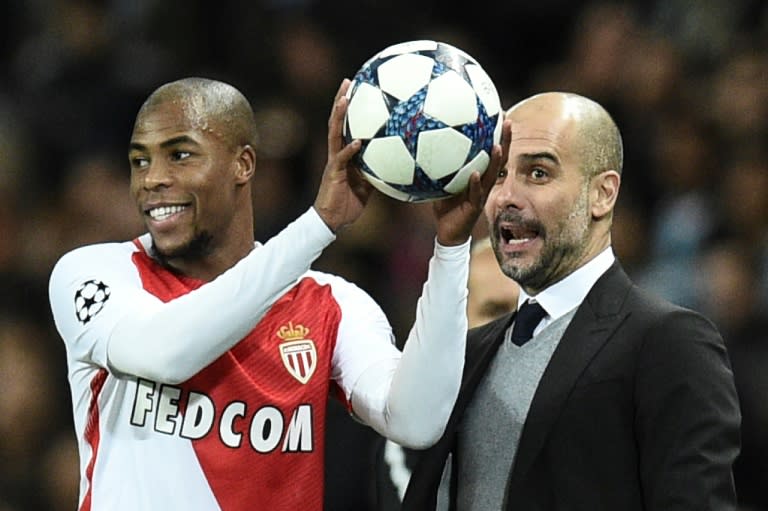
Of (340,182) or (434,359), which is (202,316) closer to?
(340,182)

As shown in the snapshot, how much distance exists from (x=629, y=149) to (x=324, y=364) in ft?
14.3

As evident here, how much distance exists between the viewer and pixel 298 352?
512cm

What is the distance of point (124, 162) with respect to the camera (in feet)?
35.3

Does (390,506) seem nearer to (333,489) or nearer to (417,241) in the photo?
(333,489)

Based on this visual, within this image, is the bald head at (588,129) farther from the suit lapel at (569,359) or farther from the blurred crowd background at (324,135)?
the blurred crowd background at (324,135)

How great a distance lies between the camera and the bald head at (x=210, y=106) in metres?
5.14

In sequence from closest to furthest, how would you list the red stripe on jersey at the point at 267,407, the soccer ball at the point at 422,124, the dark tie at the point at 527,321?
the soccer ball at the point at 422,124, the red stripe on jersey at the point at 267,407, the dark tie at the point at 527,321

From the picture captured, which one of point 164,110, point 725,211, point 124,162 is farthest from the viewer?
point 124,162

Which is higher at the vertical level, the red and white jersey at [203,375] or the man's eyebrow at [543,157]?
the man's eyebrow at [543,157]

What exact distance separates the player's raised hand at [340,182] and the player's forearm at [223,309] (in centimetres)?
4

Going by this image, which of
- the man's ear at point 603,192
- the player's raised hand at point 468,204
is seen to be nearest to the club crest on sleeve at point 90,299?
the player's raised hand at point 468,204

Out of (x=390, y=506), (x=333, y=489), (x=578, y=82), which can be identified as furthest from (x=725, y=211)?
(x=390, y=506)

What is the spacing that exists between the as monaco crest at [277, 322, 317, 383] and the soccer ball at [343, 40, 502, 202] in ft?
2.08

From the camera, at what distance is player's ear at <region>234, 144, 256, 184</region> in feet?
17.2
